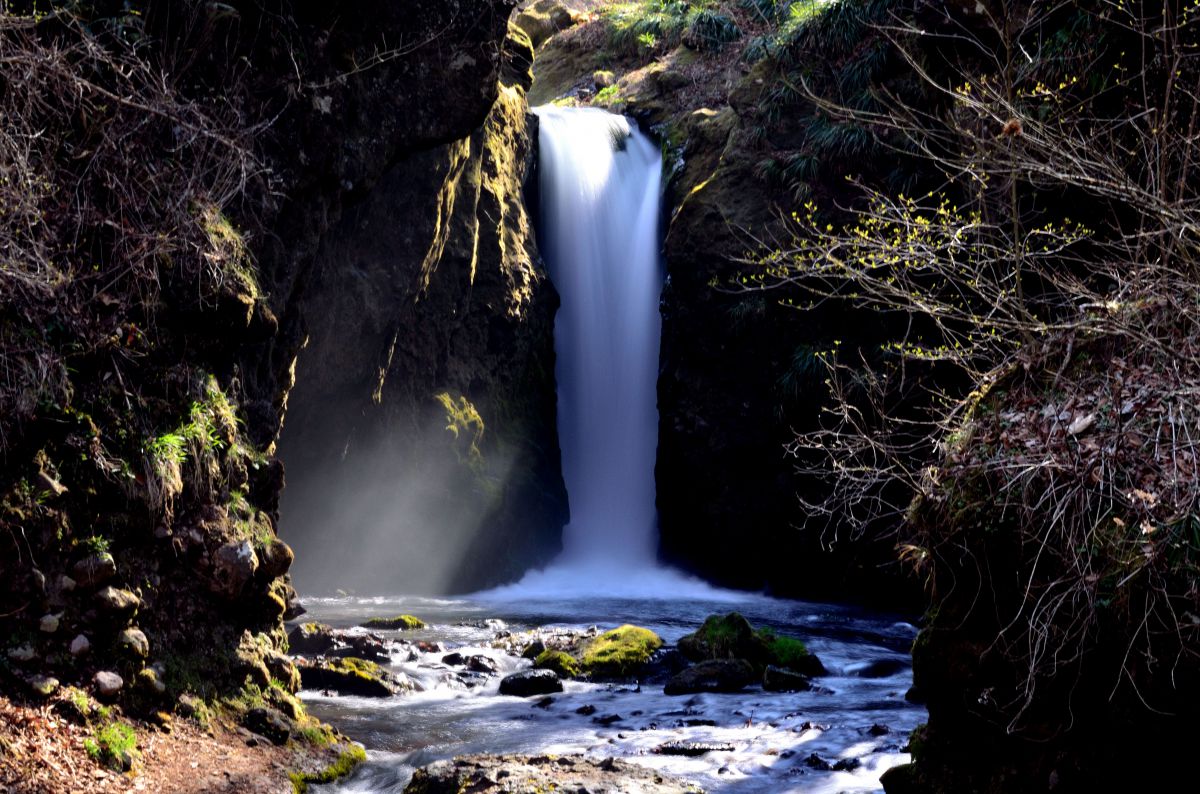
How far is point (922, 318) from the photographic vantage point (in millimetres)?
16062

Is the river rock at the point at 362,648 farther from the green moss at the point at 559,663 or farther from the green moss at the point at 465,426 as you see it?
the green moss at the point at 465,426

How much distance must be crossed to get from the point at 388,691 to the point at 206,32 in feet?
19.3

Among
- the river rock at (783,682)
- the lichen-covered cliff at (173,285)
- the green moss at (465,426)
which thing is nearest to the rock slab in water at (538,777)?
the lichen-covered cliff at (173,285)

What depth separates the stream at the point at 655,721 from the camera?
24.7 ft

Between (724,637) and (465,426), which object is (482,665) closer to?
(724,637)

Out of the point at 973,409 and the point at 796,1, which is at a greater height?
the point at 796,1

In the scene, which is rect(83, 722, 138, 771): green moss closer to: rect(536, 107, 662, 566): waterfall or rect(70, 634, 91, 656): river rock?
rect(70, 634, 91, 656): river rock

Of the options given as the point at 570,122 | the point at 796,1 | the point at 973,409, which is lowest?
the point at 973,409

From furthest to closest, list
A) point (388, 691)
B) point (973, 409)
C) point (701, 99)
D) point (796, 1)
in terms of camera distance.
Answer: point (796, 1), point (701, 99), point (388, 691), point (973, 409)

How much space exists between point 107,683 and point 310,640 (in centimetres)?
502

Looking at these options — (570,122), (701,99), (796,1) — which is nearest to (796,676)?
(570,122)

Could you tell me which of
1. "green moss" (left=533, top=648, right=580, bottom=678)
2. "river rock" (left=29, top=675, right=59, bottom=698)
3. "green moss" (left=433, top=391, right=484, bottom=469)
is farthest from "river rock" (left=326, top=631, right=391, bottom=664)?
"green moss" (left=433, top=391, right=484, bottom=469)

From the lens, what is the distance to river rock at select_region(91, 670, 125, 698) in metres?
5.78

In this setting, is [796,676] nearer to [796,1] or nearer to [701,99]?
[701,99]
